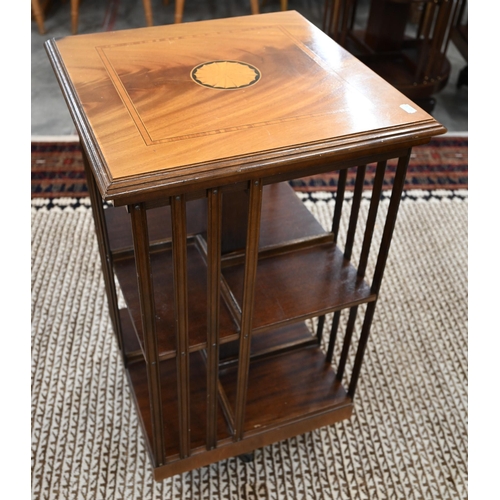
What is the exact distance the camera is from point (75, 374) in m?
1.19

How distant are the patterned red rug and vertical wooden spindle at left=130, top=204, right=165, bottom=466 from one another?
3.19 ft

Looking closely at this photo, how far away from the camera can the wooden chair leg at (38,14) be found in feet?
8.15

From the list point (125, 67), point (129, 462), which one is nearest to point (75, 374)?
point (129, 462)

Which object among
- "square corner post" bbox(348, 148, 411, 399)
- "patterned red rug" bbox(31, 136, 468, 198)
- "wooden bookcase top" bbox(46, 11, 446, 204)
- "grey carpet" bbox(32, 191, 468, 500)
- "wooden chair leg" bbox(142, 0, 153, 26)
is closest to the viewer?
"wooden bookcase top" bbox(46, 11, 446, 204)

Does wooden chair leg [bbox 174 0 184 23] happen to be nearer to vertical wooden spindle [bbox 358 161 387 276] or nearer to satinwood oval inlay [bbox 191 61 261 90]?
satinwood oval inlay [bbox 191 61 261 90]

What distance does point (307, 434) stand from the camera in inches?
43.6

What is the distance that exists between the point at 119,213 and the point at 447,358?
2.62ft

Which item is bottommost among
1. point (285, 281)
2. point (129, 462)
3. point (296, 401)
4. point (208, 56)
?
point (129, 462)

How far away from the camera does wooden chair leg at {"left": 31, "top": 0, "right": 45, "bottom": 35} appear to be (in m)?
2.49

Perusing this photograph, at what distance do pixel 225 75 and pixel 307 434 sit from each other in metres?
0.71

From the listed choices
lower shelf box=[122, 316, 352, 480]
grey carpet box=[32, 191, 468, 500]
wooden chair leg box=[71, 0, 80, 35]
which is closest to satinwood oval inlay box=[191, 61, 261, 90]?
lower shelf box=[122, 316, 352, 480]

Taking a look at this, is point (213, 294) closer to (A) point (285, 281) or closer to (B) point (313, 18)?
(A) point (285, 281)

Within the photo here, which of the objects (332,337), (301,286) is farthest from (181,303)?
(332,337)

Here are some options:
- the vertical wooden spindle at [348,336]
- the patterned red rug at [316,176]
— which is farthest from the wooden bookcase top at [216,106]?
the patterned red rug at [316,176]
